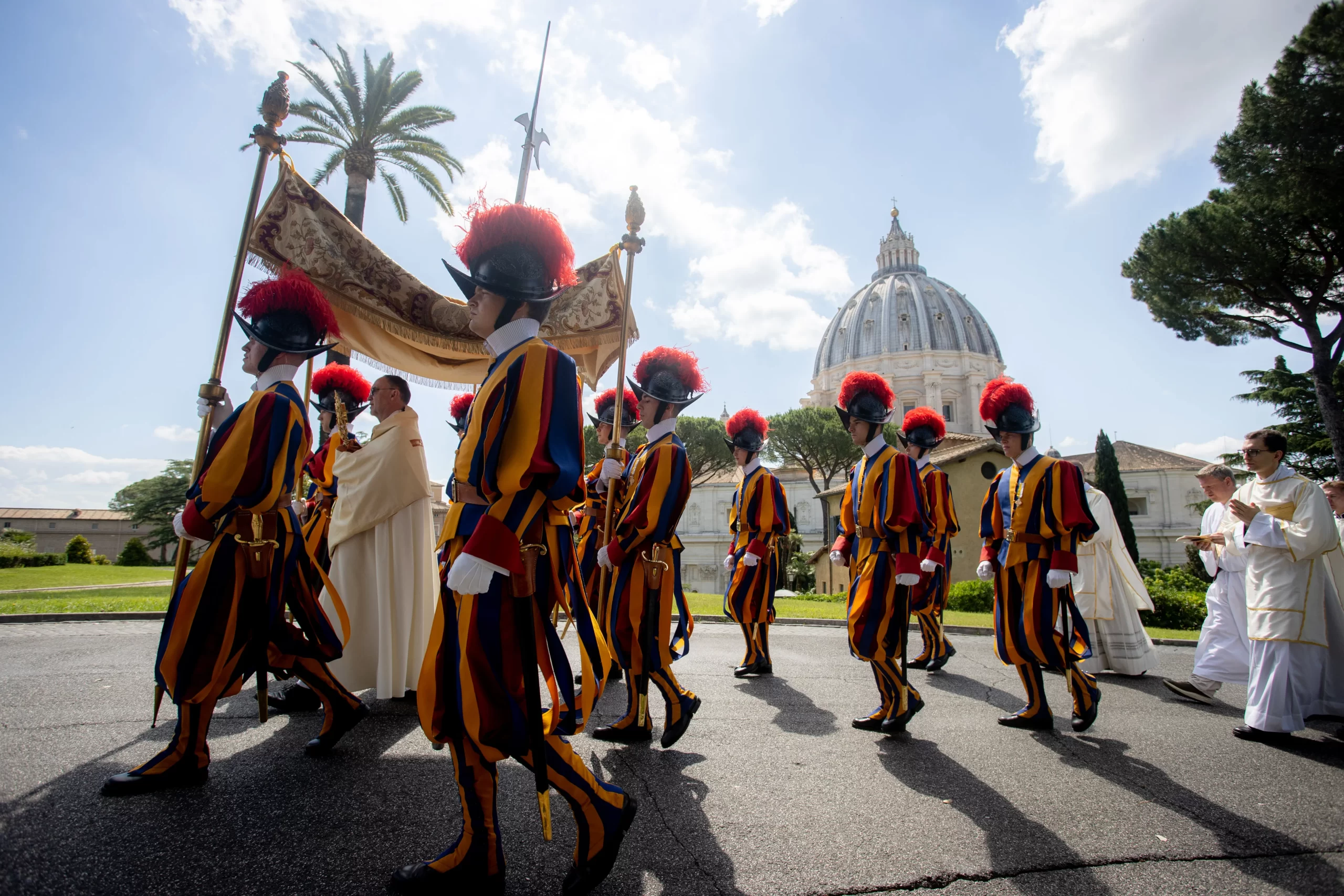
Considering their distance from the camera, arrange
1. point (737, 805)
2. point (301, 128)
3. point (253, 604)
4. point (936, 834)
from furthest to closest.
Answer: point (301, 128) < point (253, 604) < point (737, 805) < point (936, 834)

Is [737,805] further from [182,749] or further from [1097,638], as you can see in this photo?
[1097,638]

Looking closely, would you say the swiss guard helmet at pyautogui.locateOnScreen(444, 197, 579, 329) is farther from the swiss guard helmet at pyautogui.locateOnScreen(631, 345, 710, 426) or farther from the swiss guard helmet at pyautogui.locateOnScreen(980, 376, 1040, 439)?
the swiss guard helmet at pyautogui.locateOnScreen(980, 376, 1040, 439)

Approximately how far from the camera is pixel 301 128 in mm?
17062

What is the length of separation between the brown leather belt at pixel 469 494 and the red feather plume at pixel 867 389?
3512 mm

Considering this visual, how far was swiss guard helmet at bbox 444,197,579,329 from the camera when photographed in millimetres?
2811

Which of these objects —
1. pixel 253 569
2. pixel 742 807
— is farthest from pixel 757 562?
pixel 253 569

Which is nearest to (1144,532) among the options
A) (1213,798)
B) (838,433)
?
(838,433)

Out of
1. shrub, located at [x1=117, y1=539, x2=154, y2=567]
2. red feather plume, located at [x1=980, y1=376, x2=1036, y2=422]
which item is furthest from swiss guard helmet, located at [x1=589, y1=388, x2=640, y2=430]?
shrub, located at [x1=117, y1=539, x2=154, y2=567]

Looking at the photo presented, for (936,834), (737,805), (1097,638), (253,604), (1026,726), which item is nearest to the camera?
(936,834)

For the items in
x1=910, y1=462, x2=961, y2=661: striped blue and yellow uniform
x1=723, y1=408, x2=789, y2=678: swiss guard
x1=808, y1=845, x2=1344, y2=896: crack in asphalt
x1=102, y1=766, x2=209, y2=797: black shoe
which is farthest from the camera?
x1=910, y1=462, x2=961, y2=661: striped blue and yellow uniform

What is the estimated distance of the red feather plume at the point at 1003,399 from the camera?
5.43 m

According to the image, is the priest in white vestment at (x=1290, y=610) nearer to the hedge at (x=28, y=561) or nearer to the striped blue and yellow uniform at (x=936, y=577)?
the striped blue and yellow uniform at (x=936, y=577)

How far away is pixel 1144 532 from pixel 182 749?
68840 mm

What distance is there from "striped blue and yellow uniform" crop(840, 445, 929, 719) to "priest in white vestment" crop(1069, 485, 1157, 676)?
3.43 m
